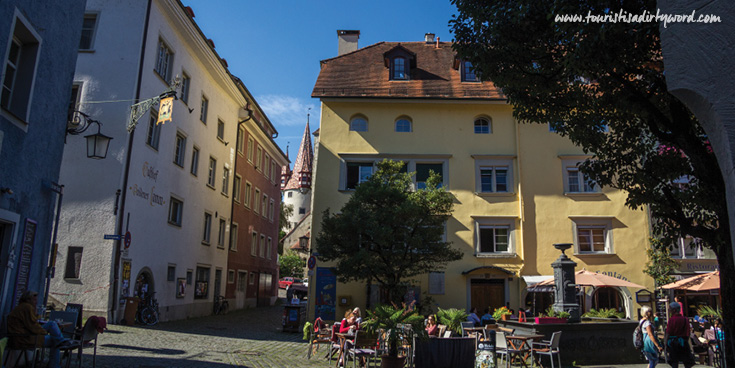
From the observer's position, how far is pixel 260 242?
37.8 metres

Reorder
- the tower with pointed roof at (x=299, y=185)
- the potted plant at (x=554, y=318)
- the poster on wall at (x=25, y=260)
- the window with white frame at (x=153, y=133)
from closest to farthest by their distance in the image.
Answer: the poster on wall at (x=25, y=260), the potted plant at (x=554, y=318), the window with white frame at (x=153, y=133), the tower with pointed roof at (x=299, y=185)

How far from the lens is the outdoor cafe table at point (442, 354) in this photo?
31.8 feet

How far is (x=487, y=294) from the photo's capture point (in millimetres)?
23969

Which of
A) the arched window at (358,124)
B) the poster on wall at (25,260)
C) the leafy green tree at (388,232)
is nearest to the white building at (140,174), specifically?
the leafy green tree at (388,232)

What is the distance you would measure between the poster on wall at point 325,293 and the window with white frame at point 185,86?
9.93 metres

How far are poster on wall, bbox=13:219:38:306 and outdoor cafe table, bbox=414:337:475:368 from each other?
23.3 feet

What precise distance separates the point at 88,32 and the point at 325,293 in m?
14.3

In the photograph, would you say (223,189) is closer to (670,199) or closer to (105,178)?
(105,178)

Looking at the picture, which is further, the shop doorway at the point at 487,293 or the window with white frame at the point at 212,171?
the window with white frame at the point at 212,171

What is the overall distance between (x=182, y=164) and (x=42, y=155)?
Result: 47.2ft

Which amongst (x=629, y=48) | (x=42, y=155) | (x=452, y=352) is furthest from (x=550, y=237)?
(x=42, y=155)

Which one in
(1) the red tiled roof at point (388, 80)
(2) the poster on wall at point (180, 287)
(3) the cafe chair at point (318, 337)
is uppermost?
(1) the red tiled roof at point (388, 80)

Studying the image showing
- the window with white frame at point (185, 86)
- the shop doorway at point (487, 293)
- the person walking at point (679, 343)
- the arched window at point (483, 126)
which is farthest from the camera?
the arched window at point (483, 126)

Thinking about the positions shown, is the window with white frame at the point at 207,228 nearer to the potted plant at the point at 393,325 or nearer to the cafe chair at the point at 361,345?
the cafe chair at the point at 361,345
